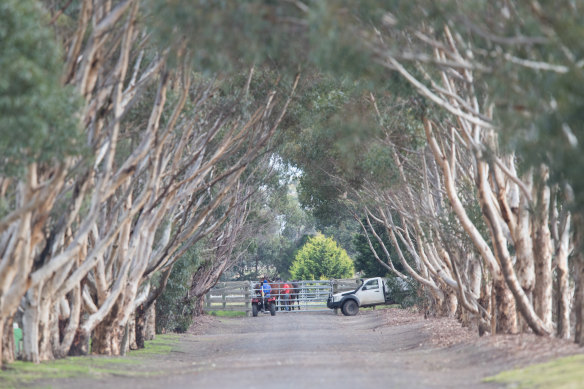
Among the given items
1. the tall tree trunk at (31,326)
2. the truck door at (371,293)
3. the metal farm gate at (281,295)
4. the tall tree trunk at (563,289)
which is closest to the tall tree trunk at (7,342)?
the tall tree trunk at (31,326)

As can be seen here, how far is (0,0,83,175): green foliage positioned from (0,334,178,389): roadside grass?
3547 millimetres

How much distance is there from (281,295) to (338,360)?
106ft

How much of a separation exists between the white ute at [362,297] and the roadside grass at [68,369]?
81.5 ft

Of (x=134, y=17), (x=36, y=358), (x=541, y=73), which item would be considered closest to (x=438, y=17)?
(x=541, y=73)

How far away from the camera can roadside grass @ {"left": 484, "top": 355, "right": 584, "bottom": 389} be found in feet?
36.6

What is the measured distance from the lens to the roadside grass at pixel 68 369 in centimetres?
1414

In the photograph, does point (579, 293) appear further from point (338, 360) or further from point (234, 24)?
point (234, 24)

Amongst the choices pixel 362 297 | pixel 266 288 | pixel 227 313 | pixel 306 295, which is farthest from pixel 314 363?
pixel 306 295

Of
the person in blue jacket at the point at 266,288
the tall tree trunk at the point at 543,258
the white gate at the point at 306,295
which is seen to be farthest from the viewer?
the white gate at the point at 306,295

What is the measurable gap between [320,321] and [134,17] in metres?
24.4

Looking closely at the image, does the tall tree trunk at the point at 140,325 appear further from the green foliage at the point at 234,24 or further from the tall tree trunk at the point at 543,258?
the green foliage at the point at 234,24

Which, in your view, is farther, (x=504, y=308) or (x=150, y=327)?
(x=150, y=327)

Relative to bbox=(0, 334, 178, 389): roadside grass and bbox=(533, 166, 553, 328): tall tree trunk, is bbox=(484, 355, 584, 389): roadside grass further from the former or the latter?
bbox=(0, 334, 178, 389): roadside grass

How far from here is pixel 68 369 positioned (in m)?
15.7
